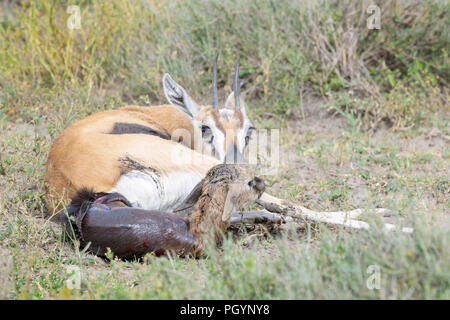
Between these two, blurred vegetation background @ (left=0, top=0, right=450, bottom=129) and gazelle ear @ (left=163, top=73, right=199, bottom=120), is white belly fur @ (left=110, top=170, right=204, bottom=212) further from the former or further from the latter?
blurred vegetation background @ (left=0, top=0, right=450, bottom=129)

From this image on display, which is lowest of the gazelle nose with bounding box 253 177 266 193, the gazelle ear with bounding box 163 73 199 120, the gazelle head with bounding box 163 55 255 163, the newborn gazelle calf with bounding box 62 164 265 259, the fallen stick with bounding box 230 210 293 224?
the fallen stick with bounding box 230 210 293 224

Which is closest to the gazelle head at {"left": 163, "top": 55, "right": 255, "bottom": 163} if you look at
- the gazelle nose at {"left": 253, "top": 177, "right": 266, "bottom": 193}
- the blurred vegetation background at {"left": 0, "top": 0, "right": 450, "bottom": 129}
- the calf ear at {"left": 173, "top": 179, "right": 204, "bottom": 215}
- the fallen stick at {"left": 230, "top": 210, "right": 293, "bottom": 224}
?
the fallen stick at {"left": 230, "top": 210, "right": 293, "bottom": 224}

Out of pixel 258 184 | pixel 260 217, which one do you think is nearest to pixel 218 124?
pixel 260 217

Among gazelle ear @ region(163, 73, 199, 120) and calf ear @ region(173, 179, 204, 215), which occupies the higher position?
gazelle ear @ region(163, 73, 199, 120)

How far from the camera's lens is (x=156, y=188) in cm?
422

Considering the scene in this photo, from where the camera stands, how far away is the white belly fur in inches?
160

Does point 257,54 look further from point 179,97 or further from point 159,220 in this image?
point 159,220

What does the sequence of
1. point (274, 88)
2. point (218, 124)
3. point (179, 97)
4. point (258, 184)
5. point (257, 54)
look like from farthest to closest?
point (257, 54), point (274, 88), point (179, 97), point (218, 124), point (258, 184)

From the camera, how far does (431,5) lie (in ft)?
24.2

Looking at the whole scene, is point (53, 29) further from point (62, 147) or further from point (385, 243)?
point (385, 243)

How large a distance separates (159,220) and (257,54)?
465 centimetres

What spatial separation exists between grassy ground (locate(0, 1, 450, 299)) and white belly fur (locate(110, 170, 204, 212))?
54cm
